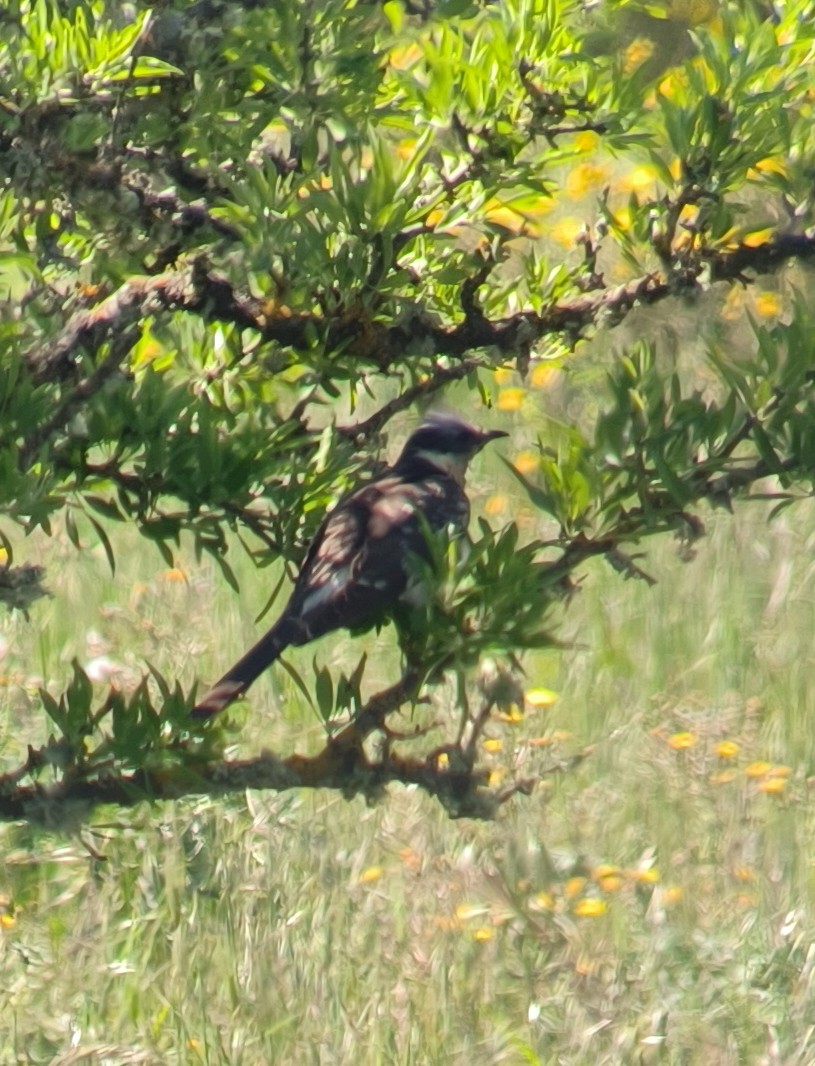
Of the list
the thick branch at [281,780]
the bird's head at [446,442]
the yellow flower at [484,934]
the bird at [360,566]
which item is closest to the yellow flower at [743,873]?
the yellow flower at [484,934]

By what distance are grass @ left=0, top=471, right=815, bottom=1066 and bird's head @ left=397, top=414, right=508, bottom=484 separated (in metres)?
0.71

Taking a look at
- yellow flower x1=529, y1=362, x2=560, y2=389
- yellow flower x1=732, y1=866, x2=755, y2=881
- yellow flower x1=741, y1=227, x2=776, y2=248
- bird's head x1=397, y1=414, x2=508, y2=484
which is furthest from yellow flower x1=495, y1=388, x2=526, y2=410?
yellow flower x1=741, y1=227, x2=776, y2=248

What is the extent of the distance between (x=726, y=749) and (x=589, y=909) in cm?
76

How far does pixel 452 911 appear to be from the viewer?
3842mm


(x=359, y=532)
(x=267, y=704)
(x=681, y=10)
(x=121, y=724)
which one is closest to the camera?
(x=121, y=724)

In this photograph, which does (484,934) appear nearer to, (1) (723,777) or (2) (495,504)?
(1) (723,777)

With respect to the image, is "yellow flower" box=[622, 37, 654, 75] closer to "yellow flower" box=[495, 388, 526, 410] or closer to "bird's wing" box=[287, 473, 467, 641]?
"bird's wing" box=[287, 473, 467, 641]

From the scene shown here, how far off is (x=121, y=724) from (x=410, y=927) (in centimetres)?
208

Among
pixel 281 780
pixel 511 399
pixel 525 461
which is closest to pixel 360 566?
pixel 281 780

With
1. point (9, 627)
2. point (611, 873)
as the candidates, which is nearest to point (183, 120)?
point (611, 873)

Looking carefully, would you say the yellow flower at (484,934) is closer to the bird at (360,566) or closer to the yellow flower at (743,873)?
the yellow flower at (743,873)

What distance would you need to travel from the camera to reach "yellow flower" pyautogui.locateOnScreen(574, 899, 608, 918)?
154 inches

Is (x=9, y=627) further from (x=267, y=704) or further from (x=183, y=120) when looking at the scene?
(x=183, y=120)

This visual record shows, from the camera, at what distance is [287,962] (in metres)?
3.62
